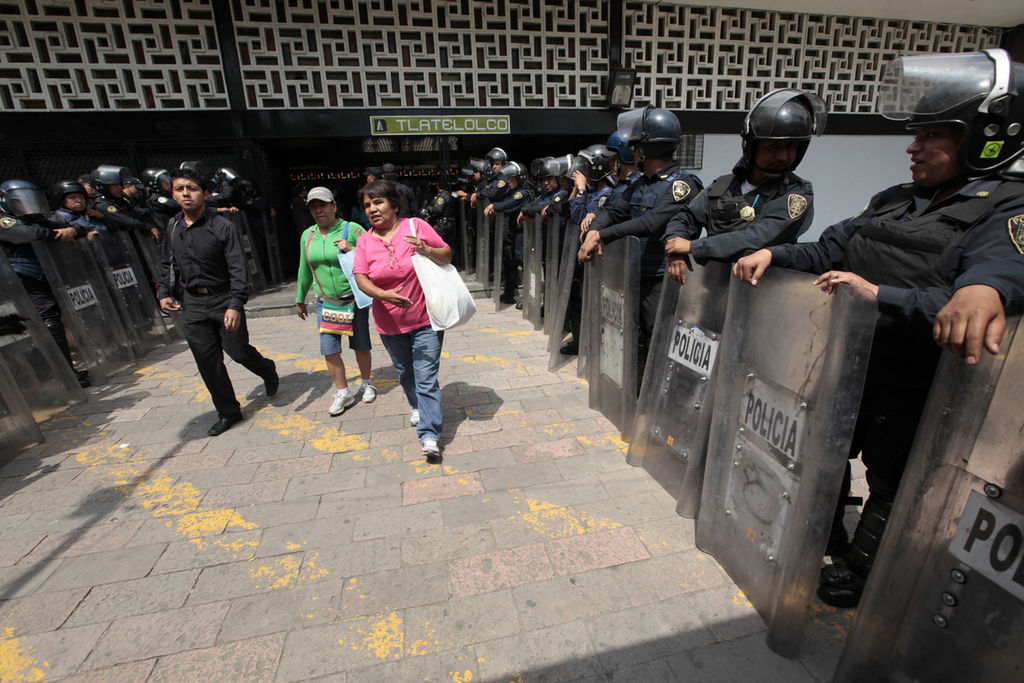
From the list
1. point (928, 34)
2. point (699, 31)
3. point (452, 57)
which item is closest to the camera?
point (452, 57)

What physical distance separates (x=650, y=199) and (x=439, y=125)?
266 inches

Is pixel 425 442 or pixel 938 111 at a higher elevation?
pixel 938 111

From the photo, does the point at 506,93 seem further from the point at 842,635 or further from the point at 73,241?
the point at 842,635

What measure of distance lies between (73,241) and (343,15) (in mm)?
5819

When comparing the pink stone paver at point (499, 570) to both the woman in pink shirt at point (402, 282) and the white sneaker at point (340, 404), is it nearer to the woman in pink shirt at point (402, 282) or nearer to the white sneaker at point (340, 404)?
the woman in pink shirt at point (402, 282)

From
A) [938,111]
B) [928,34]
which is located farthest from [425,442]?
[928,34]

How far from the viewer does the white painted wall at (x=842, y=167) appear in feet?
35.1

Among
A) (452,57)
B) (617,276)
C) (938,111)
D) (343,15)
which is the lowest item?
(617,276)

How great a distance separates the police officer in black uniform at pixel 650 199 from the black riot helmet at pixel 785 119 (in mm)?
760

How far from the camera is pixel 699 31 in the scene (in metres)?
9.76

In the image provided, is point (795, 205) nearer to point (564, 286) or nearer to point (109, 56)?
point (564, 286)

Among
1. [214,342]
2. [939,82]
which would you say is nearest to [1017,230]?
[939,82]

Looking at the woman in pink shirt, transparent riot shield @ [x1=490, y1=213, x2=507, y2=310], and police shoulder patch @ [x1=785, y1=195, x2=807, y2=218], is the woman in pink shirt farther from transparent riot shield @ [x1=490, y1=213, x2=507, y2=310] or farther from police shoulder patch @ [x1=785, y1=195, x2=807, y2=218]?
transparent riot shield @ [x1=490, y1=213, x2=507, y2=310]

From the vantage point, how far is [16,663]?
1926mm
